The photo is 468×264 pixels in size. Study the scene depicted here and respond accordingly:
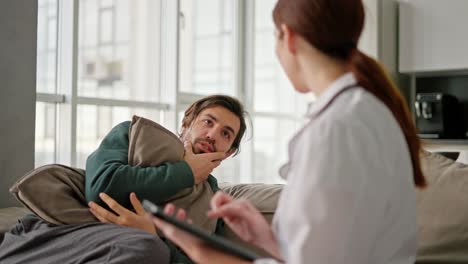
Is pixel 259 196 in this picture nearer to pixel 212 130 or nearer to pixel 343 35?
pixel 212 130

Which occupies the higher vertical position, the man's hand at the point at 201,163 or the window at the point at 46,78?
the window at the point at 46,78

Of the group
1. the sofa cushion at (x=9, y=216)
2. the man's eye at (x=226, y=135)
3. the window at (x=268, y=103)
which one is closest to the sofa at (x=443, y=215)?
the man's eye at (x=226, y=135)

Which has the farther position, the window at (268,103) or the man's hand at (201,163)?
the window at (268,103)

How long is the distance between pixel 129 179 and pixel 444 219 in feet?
2.90

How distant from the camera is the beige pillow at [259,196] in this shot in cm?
191

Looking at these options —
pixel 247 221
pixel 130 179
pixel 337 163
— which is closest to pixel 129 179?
pixel 130 179

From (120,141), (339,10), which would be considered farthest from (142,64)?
(339,10)

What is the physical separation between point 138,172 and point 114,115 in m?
2.01

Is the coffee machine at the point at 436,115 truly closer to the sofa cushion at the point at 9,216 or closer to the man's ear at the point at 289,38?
the sofa cushion at the point at 9,216

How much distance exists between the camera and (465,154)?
4.43 m

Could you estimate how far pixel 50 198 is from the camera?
5.60 ft

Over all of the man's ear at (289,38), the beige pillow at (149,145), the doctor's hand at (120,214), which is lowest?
the doctor's hand at (120,214)

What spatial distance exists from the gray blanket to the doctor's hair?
81cm

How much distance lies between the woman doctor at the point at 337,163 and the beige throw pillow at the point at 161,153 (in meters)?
0.85
